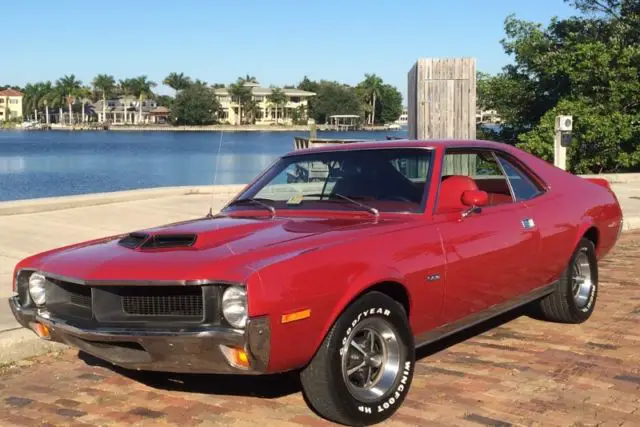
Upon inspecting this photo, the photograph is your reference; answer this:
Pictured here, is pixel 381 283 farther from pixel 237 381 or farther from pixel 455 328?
pixel 237 381

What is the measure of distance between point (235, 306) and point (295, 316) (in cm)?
28

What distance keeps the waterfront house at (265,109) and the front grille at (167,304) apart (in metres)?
143

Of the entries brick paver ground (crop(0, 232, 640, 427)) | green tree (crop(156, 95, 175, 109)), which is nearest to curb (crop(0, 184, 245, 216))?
brick paver ground (crop(0, 232, 640, 427))

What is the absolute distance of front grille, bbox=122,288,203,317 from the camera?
3548 mm

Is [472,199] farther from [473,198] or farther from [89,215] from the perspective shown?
[89,215]

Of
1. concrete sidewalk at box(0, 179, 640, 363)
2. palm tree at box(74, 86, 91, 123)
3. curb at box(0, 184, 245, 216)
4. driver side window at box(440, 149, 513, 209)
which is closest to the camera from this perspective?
driver side window at box(440, 149, 513, 209)

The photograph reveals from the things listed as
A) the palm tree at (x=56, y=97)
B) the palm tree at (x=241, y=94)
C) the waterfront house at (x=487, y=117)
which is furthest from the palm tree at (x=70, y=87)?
the waterfront house at (x=487, y=117)

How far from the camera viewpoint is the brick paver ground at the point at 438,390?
406 cm

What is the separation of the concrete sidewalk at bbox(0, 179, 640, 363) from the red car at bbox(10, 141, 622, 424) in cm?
272

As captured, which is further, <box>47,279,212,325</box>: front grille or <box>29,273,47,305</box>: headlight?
<box>29,273,47,305</box>: headlight

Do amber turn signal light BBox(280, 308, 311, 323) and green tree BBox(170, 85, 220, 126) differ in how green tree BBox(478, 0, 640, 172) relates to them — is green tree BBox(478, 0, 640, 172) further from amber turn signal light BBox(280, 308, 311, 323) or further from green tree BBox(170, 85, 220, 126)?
green tree BBox(170, 85, 220, 126)

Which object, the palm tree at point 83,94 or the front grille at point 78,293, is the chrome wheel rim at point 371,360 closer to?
the front grille at point 78,293

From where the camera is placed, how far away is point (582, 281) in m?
6.06

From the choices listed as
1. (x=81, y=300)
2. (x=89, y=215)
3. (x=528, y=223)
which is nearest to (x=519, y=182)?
(x=528, y=223)
